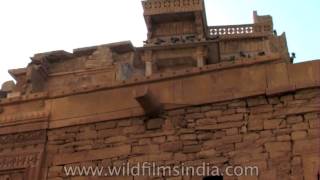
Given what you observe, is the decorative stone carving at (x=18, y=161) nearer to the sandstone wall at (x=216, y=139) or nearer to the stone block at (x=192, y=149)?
the sandstone wall at (x=216, y=139)

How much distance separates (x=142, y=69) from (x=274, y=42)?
216 inches

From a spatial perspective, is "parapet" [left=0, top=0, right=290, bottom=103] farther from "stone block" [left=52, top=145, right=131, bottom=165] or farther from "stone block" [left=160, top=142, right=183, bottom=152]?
"stone block" [left=160, top=142, right=183, bottom=152]

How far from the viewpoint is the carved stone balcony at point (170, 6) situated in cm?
2319

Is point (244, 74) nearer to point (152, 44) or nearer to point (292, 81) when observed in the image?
point (292, 81)

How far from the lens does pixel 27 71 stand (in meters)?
21.8

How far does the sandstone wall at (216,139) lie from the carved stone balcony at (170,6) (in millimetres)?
15748

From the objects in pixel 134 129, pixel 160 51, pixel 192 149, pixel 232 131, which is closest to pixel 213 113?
pixel 232 131

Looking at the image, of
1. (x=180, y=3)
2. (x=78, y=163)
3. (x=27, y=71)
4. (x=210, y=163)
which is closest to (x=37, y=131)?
Answer: (x=78, y=163)

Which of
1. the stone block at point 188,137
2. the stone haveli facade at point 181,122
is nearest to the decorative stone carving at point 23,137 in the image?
the stone haveli facade at point 181,122

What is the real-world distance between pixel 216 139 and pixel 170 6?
1658 centimetres

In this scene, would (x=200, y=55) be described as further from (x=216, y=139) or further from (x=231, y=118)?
(x=216, y=139)

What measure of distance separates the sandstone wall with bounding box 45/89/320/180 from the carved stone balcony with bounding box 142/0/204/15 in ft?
51.7

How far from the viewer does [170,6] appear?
76.4 feet

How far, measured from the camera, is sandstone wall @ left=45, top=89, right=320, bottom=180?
6773 mm
